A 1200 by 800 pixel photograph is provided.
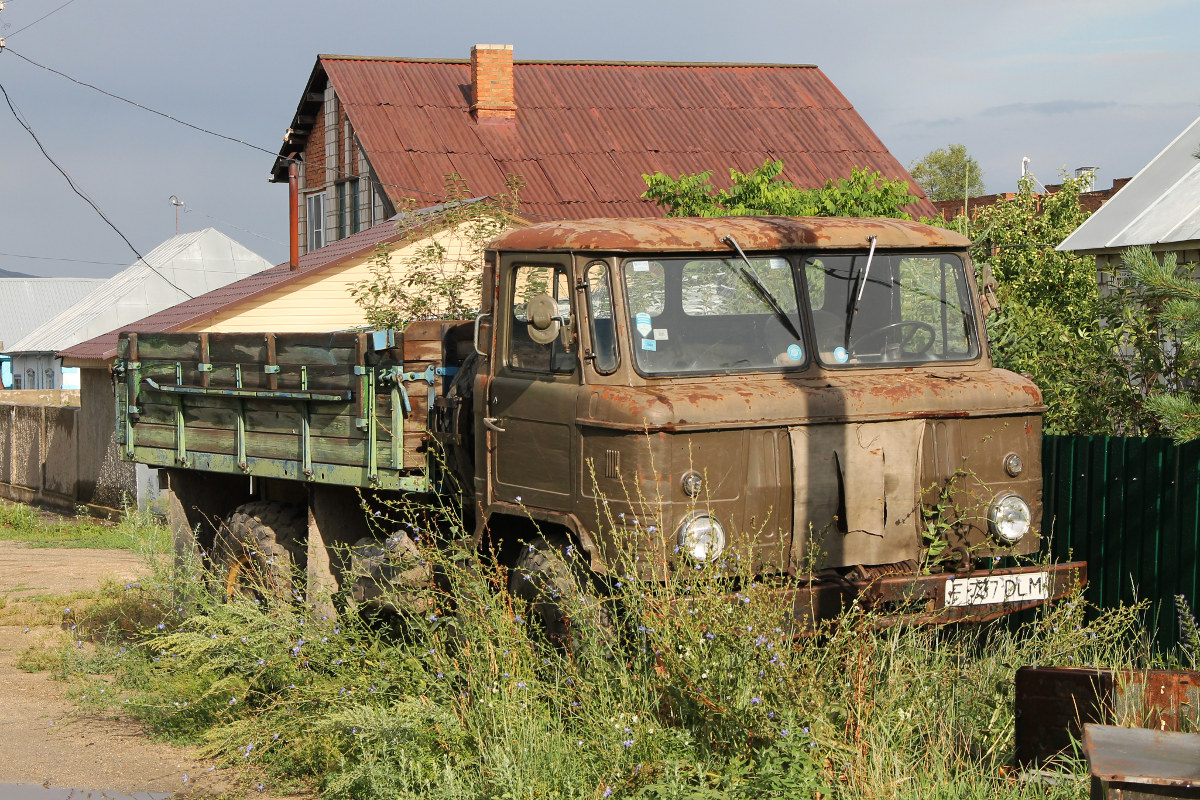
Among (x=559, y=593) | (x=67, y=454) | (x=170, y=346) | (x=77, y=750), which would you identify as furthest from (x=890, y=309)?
(x=67, y=454)

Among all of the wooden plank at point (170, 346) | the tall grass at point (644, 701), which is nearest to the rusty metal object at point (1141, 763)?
the tall grass at point (644, 701)

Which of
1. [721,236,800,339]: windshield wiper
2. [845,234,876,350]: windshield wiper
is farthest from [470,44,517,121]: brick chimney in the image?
[721,236,800,339]: windshield wiper

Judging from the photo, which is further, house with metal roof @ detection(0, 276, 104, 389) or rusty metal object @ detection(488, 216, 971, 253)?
house with metal roof @ detection(0, 276, 104, 389)

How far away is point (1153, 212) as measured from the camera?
13.1 m

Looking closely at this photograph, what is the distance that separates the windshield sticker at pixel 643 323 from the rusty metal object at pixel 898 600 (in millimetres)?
1372

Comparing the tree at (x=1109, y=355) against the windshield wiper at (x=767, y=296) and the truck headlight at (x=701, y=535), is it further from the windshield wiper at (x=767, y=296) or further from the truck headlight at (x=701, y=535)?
the truck headlight at (x=701, y=535)

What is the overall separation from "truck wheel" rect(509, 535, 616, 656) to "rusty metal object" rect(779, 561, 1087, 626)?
32.6 inches

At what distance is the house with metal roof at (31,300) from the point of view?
60281mm

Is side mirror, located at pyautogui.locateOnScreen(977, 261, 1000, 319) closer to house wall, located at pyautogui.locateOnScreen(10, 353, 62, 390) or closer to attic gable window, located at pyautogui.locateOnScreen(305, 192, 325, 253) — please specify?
attic gable window, located at pyautogui.locateOnScreen(305, 192, 325, 253)

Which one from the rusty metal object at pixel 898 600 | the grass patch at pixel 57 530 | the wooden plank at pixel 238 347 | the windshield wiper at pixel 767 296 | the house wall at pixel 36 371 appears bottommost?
the grass patch at pixel 57 530

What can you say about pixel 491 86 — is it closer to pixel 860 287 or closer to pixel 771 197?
pixel 771 197

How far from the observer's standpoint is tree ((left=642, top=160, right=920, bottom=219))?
45.0 feet

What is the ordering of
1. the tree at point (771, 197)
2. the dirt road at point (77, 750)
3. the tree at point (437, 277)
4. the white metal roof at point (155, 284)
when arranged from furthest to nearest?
the white metal roof at point (155, 284) → the tree at point (771, 197) → the tree at point (437, 277) → the dirt road at point (77, 750)

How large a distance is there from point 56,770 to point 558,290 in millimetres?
3350
